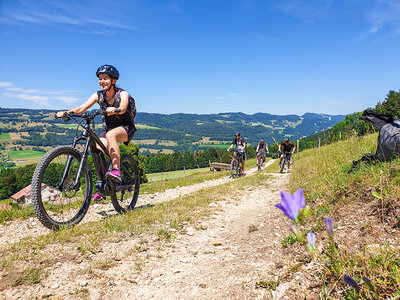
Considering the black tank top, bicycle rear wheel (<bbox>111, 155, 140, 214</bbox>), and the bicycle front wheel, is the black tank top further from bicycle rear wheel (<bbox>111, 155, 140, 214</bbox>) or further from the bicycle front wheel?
the bicycle front wheel

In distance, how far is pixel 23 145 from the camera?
586 ft

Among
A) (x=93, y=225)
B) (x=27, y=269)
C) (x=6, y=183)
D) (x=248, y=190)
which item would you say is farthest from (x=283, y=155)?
(x=6, y=183)

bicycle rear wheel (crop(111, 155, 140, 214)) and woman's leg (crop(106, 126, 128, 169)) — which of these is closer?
woman's leg (crop(106, 126, 128, 169))

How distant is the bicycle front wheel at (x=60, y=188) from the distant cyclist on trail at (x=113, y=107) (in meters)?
0.58

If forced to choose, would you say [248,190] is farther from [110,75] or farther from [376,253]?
[376,253]

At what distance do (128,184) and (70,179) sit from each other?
1966mm

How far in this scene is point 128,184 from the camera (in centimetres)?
598

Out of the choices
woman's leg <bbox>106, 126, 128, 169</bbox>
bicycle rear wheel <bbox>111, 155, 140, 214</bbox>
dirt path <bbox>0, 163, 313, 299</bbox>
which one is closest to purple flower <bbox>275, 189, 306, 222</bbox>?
dirt path <bbox>0, 163, 313, 299</bbox>

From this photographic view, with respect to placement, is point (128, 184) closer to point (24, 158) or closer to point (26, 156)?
point (24, 158)

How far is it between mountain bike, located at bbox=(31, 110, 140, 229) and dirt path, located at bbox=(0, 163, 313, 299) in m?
1.29

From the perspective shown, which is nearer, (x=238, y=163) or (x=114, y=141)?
(x=114, y=141)

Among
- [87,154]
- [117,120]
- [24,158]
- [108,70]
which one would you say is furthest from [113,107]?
[24,158]

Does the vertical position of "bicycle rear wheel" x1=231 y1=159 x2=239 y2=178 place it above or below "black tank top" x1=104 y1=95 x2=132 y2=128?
below

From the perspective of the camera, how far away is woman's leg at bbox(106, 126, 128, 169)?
15.4ft
